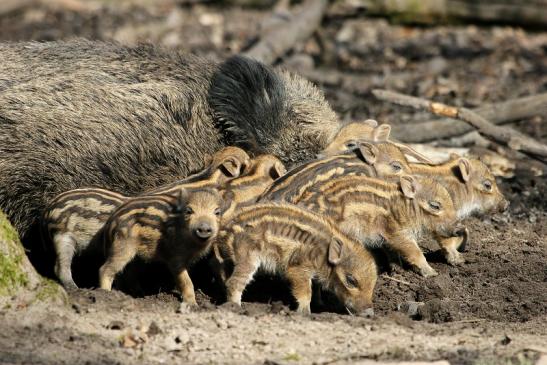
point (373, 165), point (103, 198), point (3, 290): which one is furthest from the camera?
point (373, 165)

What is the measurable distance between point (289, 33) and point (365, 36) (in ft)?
7.76

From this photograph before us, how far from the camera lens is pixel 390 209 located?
7.46m

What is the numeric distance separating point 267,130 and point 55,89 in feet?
5.85

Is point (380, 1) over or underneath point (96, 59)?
over

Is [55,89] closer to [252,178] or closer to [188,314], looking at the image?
[252,178]

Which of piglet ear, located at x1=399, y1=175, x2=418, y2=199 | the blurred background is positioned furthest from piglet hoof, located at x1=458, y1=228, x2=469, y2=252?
the blurred background

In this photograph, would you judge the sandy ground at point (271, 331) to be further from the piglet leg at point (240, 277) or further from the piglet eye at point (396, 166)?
the piglet eye at point (396, 166)

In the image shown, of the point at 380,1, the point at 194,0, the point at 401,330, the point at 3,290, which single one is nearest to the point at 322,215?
the point at 401,330

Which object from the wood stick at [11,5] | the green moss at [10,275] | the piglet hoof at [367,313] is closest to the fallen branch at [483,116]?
the piglet hoof at [367,313]

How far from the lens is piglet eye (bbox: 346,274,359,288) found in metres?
6.79

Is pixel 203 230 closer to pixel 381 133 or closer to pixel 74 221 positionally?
pixel 74 221

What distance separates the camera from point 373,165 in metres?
7.73

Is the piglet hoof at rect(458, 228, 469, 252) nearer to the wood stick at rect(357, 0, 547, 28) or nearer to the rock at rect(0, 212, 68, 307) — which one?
the rock at rect(0, 212, 68, 307)

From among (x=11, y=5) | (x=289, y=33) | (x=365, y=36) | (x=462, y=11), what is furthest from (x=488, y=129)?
(x=11, y=5)
